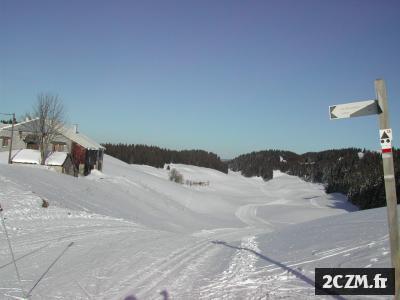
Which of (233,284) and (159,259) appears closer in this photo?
(233,284)

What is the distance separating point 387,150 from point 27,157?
5156cm

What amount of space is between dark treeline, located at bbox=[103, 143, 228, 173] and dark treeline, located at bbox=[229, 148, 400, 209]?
27216 mm

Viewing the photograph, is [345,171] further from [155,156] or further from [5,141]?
[5,141]

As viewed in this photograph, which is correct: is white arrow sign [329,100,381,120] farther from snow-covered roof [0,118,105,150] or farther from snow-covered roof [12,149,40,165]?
snow-covered roof [0,118,105,150]

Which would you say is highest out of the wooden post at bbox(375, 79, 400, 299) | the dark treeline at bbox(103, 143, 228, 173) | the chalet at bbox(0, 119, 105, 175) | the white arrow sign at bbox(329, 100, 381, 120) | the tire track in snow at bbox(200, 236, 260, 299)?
the dark treeline at bbox(103, 143, 228, 173)

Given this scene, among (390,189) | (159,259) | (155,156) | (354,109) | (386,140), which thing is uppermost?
(155,156)

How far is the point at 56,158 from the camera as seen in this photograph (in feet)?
167

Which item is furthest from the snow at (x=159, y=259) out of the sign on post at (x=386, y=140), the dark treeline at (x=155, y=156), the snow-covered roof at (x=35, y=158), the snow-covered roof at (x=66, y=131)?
the dark treeline at (x=155, y=156)

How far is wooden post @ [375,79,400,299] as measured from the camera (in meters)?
5.20

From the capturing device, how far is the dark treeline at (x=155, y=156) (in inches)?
4938

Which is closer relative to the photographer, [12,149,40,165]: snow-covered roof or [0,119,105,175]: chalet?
[12,149,40,165]: snow-covered roof

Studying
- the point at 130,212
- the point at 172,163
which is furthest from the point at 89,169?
the point at 172,163

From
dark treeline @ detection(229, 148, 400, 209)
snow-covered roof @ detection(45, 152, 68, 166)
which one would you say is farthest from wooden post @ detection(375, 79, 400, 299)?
dark treeline @ detection(229, 148, 400, 209)

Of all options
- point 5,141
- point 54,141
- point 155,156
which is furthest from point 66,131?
point 155,156
